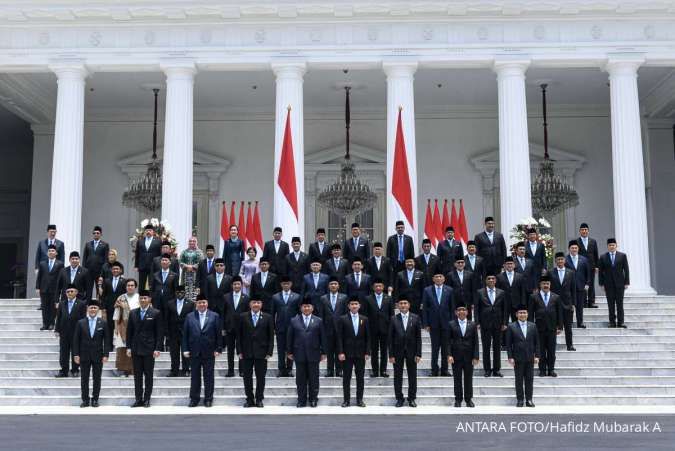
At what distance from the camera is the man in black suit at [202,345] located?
1220cm

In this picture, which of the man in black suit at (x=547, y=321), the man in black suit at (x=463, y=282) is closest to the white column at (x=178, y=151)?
the man in black suit at (x=463, y=282)

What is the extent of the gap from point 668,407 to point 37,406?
971 centimetres

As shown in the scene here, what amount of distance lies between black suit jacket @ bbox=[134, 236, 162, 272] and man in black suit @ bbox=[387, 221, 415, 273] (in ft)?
14.8

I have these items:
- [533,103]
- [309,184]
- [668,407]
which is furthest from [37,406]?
[533,103]

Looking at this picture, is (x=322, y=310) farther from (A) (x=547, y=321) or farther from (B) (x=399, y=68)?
(B) (x=399, y=68)

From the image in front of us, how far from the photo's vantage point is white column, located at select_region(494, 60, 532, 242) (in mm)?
19516

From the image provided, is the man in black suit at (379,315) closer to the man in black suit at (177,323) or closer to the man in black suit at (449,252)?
the man in black suit at (449,252)

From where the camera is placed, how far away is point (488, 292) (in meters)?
13.2

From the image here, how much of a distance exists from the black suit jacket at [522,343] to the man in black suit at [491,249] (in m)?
3.26

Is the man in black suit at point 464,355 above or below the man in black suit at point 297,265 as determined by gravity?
below

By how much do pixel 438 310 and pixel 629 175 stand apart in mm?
8895

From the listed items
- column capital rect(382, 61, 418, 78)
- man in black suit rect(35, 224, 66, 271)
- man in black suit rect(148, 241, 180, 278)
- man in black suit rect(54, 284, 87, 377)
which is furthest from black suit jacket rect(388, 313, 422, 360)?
column capital rect(382, 61, 418, 78)
